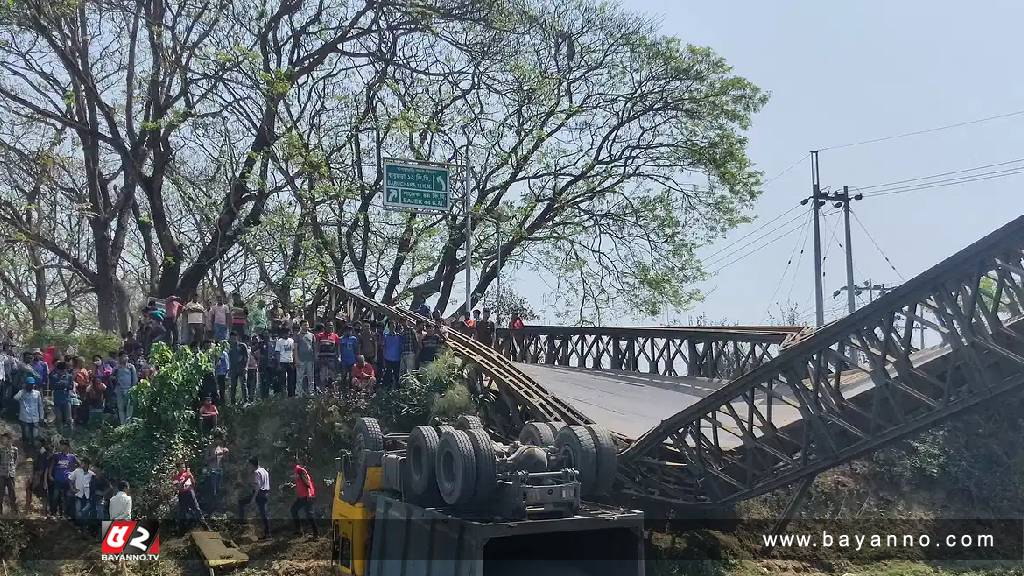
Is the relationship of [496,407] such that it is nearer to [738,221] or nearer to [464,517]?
[464,517]

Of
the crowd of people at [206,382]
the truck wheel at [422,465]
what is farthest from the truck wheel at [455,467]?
the crowd of people at [206,382]

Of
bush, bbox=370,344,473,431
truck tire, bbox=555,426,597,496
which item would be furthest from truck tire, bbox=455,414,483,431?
bush, bbox=370,344,473,431

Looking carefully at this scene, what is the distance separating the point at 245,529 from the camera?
605 inches

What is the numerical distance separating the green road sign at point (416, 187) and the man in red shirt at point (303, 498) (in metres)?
8.15

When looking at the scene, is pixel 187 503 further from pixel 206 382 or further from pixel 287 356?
pixel 287 356

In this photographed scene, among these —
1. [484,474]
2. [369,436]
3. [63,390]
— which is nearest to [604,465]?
[484,474]

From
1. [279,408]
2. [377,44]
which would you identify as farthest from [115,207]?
[279,408]

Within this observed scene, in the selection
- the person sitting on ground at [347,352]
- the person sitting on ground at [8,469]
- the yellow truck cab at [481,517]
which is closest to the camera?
the yellow truck cab at [481,517]

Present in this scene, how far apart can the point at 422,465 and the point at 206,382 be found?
9277 mm

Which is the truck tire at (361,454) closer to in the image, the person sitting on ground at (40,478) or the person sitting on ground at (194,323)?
the person sitting on ground at (40,478)

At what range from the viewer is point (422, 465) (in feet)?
30.3

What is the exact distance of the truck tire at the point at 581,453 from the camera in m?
9.79

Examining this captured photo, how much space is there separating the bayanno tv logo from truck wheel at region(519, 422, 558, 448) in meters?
7.76

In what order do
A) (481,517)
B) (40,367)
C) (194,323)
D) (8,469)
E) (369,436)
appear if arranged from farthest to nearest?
(194,323)
(40,367)
(8,469)
(369,436)
(481,517)
